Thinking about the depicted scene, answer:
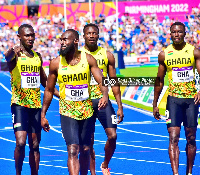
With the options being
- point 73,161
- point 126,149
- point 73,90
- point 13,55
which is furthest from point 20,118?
point 126,149

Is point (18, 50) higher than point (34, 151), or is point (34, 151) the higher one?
point (18, 50)

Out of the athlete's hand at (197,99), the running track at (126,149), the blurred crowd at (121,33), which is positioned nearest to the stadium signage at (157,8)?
the blurred crowd at (121,33)

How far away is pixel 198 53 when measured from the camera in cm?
883

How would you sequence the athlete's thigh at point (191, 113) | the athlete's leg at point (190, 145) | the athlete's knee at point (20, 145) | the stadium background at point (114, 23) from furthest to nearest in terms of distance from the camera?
the stadium background at point (114, 23)
the athlete's leg at point (190, 145)
the athlete's thigh at point (191, 113)
the athlete's knee at point (20, 145)

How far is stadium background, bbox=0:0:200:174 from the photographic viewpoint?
4369 cm

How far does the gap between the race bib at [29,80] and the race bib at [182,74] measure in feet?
6.89

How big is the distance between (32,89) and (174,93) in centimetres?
218

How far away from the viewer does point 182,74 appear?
881cm

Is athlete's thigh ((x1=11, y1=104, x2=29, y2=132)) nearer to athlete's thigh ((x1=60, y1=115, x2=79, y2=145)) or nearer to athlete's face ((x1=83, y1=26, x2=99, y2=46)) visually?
athlete's thigh ((x1=60, y1=115, x2=79, y2=145))

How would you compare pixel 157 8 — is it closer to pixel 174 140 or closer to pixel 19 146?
pixel 174 140

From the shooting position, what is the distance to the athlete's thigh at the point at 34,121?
8.70 metres

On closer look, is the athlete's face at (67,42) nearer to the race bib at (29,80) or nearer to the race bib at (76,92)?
the race bib at (76,92)

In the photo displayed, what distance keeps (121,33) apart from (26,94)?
1535 inches

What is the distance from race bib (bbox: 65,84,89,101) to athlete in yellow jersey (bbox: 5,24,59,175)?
1.09 m
